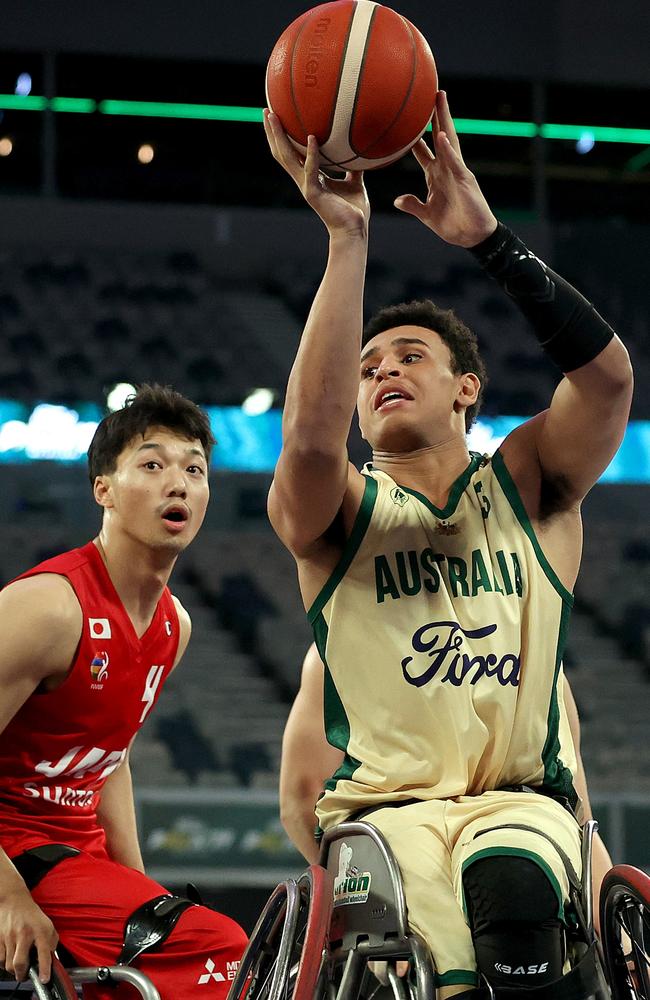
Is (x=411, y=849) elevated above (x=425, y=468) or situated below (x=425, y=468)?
below

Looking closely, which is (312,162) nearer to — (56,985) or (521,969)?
(521,969)

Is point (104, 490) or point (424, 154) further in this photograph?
point (104, 490)

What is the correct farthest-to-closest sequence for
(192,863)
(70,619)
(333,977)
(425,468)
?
1. (192,863)
2. (70,619)
3. (425,468)
4. (333,977)

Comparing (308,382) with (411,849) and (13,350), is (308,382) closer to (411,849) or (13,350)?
(411,849)

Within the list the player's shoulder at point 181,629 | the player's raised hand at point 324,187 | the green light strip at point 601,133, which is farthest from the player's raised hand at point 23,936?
the green light strip at point 601,133

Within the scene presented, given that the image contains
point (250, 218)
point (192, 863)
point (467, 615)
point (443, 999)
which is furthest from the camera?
point (250, 218)

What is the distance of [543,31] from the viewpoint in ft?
53.8

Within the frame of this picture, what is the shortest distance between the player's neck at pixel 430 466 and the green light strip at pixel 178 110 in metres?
13.8

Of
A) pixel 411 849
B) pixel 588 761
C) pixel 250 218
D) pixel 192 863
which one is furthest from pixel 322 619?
pixel 250 218

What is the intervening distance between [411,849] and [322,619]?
545 mm

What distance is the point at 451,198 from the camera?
9.52 ft

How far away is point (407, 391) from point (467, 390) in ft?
0.81

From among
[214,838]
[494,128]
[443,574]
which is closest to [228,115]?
[494,128]

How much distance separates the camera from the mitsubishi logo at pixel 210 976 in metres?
3.34
